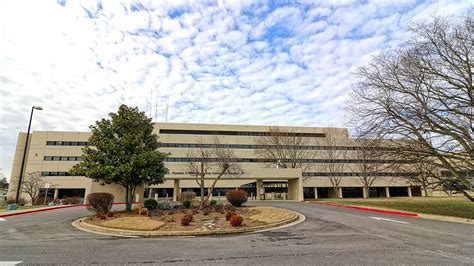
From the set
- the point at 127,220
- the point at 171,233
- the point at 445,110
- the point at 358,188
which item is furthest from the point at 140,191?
the point at 358,188

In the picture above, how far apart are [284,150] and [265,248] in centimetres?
3674

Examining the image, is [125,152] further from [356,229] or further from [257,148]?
[257,148]

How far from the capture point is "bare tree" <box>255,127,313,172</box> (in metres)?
42.7

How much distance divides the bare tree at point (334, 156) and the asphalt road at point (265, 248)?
35511 millimetres

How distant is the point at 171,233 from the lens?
1034 cm

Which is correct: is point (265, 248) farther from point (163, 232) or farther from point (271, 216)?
point (271, 216)

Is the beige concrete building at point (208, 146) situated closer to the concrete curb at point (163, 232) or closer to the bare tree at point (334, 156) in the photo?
the bare tree at point (334, 156)

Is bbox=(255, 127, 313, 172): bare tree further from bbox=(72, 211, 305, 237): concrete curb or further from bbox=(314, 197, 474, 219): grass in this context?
bbox=(72, 211, 305, 237): concrete curb

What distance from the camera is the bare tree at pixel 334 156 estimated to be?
148 feet

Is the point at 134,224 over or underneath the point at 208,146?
underneath

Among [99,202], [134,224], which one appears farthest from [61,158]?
[134,224]

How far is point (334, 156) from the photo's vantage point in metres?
45.5

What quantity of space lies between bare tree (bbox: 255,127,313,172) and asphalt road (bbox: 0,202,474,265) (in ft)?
105

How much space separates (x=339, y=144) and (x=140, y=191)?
112ft
